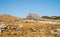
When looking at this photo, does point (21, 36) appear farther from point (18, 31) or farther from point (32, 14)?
point (32, 14)

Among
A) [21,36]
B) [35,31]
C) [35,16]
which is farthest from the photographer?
[35,16]

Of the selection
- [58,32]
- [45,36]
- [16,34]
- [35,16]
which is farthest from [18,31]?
[35,16]

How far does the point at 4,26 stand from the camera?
54.7 feet

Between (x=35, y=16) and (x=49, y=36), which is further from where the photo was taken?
(x=35, y=16)

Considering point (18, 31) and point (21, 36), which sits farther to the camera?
point (18, 31)

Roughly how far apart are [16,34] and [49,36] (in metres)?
3.33

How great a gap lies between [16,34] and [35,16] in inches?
489

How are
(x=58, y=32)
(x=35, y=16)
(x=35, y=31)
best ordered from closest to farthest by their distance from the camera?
(x=58, y=32), (x=35, y=31), (x=35, y=16)

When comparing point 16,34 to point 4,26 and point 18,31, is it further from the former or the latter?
point 4,26

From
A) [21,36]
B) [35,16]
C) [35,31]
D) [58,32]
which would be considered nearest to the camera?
[21,36]

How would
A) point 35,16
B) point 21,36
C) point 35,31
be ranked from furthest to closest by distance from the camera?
point 35,16 → point 35,31 → point 21,36

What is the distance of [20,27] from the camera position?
53.5 feet

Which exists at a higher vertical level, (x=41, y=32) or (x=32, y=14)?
(x=32, y=14)

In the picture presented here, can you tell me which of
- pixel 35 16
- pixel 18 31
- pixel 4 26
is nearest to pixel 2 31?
pixel 4 26
